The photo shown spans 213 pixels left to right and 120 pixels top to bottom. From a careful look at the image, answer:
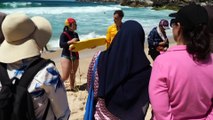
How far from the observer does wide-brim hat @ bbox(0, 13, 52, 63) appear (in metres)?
2.50

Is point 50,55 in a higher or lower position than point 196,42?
lower

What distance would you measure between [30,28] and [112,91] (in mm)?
813

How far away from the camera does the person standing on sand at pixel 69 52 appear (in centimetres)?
677

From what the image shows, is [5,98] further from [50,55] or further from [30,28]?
[50,55]

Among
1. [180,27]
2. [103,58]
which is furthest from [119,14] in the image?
[180,27]

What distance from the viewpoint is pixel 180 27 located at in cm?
258

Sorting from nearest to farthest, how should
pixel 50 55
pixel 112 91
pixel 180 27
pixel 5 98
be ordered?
pixel 5 98 → pixel 180 27 → pixel 112 91 → pixel 50 55

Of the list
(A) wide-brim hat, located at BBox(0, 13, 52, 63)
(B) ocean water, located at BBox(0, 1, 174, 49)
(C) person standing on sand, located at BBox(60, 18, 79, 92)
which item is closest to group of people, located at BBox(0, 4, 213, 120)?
(A) wide-brim hat, located at BBox(0, 13, 52, 63)

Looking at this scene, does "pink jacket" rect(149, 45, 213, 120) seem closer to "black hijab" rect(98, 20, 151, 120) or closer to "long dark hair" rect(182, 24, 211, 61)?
"long dark hair" rect(182, 24, 211, 61)

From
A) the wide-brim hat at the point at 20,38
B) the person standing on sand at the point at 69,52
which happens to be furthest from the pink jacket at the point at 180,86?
the person standing on sand at the point at 69,52

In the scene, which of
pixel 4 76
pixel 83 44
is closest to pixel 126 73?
pixel 4 76

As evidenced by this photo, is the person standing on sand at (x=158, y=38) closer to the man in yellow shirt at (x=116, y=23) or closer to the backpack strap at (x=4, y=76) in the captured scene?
the man in yellow shirt at (x=116, y=23)

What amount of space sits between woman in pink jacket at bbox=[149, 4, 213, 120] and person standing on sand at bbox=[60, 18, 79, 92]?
13.8ft

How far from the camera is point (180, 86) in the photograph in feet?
8.36
